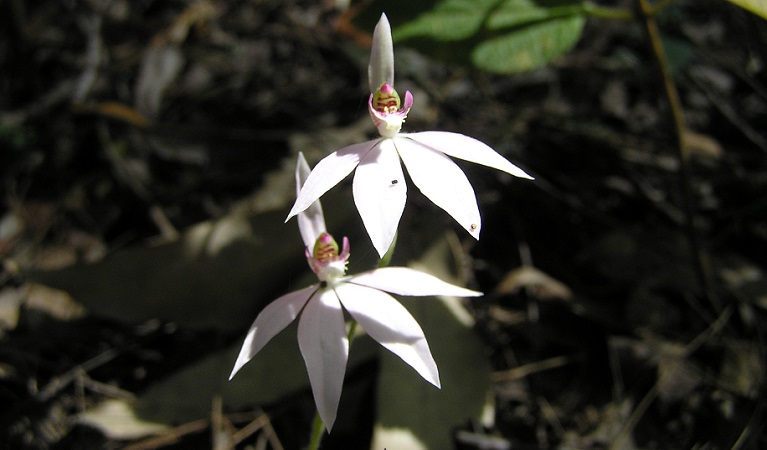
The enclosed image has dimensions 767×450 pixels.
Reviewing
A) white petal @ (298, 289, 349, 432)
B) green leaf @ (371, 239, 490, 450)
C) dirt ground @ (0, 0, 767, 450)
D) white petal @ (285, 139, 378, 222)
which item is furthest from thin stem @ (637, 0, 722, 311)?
white petal @ (298, 289, 349, 432)

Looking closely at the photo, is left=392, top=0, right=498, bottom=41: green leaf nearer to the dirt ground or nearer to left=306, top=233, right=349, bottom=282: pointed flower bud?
the dirt ground

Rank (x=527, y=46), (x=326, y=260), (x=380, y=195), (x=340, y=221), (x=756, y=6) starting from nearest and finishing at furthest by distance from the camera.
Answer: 1. (x=380, y=195)
2. (x=326, y=260)
3. (x=756, y=6)
4. (x=527, y=46)
5. (x=340, y=221)

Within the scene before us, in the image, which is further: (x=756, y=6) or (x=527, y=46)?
(x=527, y=46)

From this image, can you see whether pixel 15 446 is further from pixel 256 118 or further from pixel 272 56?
pixel 272 56

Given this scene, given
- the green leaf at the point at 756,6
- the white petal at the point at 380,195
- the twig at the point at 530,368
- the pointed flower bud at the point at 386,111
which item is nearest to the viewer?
the white petal at the point at 380,195

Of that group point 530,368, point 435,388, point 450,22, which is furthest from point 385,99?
point 530,368

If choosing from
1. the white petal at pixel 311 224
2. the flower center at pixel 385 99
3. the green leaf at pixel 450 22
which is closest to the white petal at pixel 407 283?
the white petal at pixel 311 224

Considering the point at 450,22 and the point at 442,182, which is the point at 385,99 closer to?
the point at 442,182

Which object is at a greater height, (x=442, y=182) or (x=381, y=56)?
(x=381, y=56)

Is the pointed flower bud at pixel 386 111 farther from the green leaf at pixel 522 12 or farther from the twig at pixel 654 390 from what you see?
the twig at pixel 654 390
